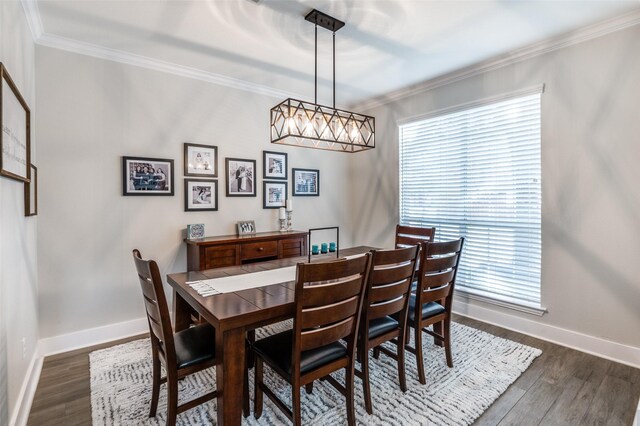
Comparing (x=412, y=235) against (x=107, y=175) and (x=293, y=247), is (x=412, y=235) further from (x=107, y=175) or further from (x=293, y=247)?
(x=107, y=175)

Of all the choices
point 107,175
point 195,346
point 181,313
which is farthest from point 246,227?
point 195,346

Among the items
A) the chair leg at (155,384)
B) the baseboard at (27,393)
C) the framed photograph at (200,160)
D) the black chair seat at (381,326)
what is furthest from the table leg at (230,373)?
the framed photograph at (200,160)

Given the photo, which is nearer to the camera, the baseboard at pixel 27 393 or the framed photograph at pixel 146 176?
the baseboard at pixel 27 393

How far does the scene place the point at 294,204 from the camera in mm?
4242

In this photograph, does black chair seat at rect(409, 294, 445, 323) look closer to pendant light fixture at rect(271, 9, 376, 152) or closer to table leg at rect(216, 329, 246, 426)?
table leg at rect(216, 329, 246, 426)

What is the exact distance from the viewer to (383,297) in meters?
1.88

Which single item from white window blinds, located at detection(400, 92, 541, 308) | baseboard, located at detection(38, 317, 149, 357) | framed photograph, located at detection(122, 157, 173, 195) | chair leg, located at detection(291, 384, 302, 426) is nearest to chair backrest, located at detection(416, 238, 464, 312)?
chair leg, located at detection(291, 384, 302, 426)

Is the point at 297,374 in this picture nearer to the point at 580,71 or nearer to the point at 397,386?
the point at 397,386

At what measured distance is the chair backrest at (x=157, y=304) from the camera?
151 cm

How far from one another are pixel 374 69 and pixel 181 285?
2.85 m

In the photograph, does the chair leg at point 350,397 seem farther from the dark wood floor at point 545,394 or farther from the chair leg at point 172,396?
the chair leg at point 172,396

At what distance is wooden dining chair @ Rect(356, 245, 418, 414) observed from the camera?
1.83 meters

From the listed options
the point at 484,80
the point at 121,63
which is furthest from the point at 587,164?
the point at 121,63

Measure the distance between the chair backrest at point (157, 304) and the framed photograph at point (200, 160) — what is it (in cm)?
182
